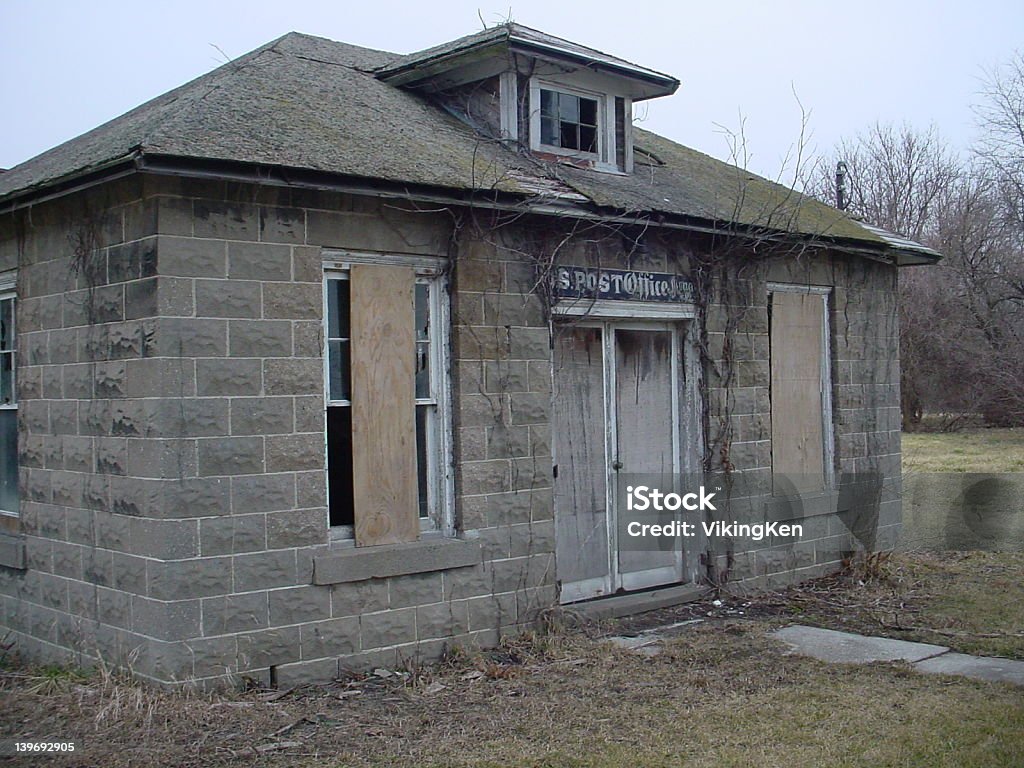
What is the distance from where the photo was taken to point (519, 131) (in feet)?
31.8

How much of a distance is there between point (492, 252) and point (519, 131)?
173 cm

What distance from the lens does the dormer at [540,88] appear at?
957cm

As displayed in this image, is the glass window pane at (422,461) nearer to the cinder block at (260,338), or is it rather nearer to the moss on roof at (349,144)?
the cinder block at (260,338)

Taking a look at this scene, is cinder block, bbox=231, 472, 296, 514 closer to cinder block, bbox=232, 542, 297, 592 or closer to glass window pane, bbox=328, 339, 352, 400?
cinder block, bbox=232, 542, 297, 592

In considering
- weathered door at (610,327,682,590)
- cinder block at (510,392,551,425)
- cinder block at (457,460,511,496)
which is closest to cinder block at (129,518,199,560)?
cinder block at (457,460,511,496)

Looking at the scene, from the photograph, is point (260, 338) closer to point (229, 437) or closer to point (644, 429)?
point (229, 437)

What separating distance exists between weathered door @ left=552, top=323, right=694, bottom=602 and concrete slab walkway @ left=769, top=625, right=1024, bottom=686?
Result: 153 centimetres

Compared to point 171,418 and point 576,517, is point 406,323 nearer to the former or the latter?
point 171,418

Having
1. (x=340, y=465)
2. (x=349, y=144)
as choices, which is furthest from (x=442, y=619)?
(x=349, y=144)

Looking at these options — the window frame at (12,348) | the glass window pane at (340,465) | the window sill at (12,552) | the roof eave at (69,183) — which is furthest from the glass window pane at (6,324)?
the glass window pane at (340,465)

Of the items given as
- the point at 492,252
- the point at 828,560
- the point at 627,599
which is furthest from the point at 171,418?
the point at 828,560

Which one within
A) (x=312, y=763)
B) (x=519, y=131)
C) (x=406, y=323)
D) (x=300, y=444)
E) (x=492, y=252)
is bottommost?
(x=312, y=763)

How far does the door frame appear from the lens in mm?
9367
